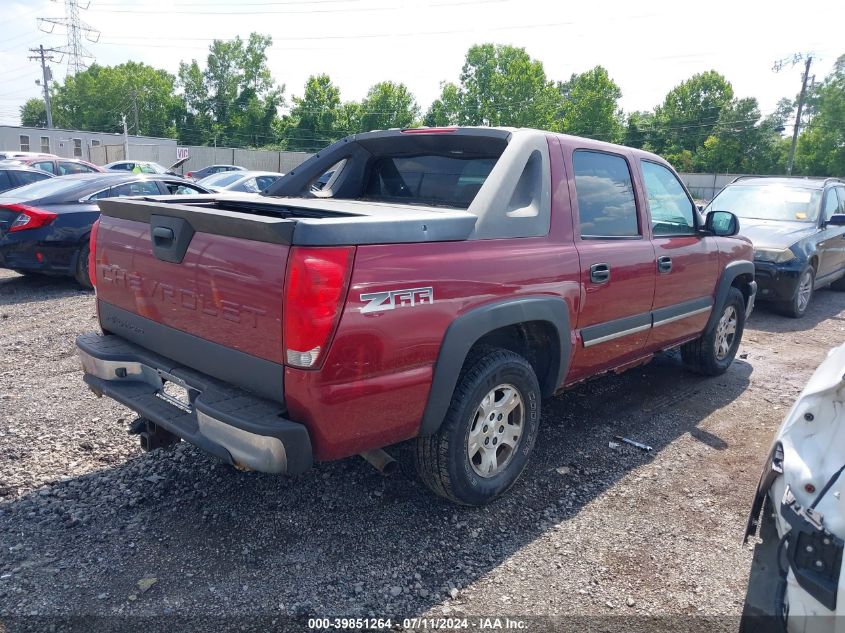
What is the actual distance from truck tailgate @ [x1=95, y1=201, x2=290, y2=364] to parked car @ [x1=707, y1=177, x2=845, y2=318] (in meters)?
7.56

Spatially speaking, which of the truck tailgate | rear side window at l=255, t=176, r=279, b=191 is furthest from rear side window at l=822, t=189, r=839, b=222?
rear side window at l=255, t=176, r=279, b=191

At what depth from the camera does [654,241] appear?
4297mm

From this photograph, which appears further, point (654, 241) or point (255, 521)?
point (654, 241)

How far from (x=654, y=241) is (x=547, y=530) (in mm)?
2189

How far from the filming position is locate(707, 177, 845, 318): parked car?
26.4 ft

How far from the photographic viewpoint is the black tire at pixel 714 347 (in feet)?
17.7

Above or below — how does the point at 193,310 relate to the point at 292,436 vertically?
above

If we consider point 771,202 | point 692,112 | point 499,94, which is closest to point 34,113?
point 499,94

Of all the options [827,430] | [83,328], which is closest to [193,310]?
[827,430]

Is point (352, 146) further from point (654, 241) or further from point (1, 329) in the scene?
point (1, 329)

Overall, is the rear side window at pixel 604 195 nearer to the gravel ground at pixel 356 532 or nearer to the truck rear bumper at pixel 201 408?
the gravel ground at pixel 356 532

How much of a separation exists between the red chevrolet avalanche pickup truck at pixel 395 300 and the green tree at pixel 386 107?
69335mm

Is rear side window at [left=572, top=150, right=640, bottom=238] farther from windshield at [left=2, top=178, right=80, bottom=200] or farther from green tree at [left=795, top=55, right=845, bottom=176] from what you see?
green tree at [left=795, top=55, right=845, bottom=176]

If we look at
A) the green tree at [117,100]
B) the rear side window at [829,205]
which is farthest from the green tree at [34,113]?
the rear side window at [829,205]
